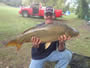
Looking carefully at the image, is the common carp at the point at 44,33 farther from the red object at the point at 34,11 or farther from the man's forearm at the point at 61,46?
the red object at the point at 34,11

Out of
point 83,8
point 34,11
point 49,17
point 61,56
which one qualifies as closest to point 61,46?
point 61,56

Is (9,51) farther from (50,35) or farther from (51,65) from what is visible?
(50,35)

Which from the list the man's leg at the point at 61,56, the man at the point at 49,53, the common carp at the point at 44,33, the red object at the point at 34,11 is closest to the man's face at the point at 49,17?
A: the man at the point at 49,53

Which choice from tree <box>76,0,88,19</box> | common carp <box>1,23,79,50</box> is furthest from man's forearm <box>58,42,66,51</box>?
tree <box>76,0,88,19</box>

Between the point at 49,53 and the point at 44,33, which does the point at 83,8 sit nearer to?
the point at 49,53

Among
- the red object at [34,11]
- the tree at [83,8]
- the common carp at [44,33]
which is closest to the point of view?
the common carp at [44,33]

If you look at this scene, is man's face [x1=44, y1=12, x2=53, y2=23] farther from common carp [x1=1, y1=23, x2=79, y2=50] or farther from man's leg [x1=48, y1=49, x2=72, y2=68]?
man's leg [x1=48, y1=49, x2=72, y2=68]

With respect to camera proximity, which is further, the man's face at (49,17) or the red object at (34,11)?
the red object at (34,11)

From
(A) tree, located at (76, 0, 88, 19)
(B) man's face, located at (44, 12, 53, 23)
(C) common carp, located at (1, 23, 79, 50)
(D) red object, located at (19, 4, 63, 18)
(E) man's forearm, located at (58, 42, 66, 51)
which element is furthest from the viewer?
(A) tree, located at (76, 0, 88, 19)

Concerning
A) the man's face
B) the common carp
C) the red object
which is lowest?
the red object

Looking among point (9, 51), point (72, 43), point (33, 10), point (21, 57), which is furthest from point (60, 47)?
point (33, 10)

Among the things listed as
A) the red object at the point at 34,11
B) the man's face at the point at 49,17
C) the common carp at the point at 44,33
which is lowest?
the red object at the point at 34,11

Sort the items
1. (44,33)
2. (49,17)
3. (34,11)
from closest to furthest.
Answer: (44,33), (49,17), (34,11)

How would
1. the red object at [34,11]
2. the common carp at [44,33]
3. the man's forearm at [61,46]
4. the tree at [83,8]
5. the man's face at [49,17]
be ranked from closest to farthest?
the common carp at [44,33] → the man's face at [49,17] → the man's forearm at [61,46] → the red object at [34,11] → the tree at [83,8]
